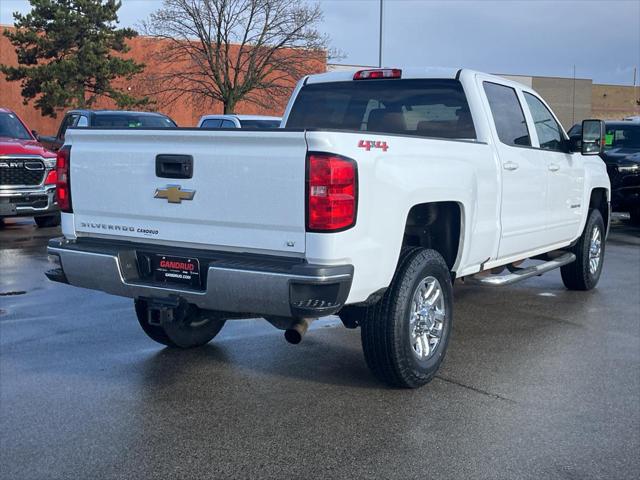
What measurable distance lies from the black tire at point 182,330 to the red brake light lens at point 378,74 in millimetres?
2250

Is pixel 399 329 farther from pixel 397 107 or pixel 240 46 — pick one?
pixel 240 46

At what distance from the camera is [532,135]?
6.90 meters

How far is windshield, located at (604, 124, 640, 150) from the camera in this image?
16.0 meters

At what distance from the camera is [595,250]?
884 cm

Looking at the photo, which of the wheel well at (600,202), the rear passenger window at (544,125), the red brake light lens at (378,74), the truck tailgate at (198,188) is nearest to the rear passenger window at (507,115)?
the rear passenger window at (544,125)

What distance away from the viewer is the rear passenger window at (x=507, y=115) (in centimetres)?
632

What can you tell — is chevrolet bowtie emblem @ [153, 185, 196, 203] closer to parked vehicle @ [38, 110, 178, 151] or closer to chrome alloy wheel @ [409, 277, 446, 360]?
chrome alloy wheel @ [409, 277, 446, 360]

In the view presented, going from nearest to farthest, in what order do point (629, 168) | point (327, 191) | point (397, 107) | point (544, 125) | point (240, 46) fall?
point (327, 191)
point (397, 107)
point (544, 125)
point (629, 168)
point (240, 46)

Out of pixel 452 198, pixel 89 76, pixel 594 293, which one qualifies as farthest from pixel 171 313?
pixel 89 76

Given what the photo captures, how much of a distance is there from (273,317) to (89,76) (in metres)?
39.3

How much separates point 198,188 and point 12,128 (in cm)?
1074

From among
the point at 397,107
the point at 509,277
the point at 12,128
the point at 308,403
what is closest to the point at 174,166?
the point at 308,403

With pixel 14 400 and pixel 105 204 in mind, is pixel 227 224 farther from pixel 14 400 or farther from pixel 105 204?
pixel 14 400

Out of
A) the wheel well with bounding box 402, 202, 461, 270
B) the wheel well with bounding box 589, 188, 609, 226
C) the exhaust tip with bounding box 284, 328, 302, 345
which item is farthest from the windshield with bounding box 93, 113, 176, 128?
the exhaust tip with bounding box 284, 328, 302, 345
